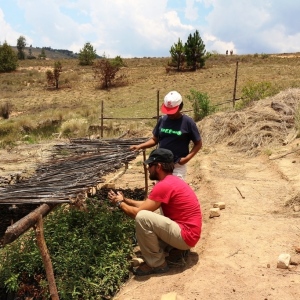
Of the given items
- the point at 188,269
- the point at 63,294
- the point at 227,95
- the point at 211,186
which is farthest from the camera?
the point at 227,95

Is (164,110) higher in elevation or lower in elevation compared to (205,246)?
higher

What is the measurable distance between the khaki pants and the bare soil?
265mm

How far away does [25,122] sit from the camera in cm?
1639

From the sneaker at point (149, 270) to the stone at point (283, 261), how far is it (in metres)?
1.10

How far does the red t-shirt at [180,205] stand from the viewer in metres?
3.65

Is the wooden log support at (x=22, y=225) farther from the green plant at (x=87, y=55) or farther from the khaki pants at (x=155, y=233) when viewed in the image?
the green plant at (x=87, y=55)

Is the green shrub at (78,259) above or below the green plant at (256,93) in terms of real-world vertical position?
below

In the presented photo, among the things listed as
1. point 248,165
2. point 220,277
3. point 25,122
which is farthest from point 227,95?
point 220,277

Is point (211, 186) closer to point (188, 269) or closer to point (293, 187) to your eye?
point (293, 187)

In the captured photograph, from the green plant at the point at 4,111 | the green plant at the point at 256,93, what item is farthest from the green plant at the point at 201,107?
the green plant at the point at 4,111

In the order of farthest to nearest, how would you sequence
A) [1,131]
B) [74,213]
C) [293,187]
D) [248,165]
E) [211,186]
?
[1,131] → [248,165] → [211,186] → [293,187] → [74,213]

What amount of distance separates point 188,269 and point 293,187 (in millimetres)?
3107

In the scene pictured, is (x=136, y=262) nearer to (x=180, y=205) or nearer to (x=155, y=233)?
(x=155, y=233)

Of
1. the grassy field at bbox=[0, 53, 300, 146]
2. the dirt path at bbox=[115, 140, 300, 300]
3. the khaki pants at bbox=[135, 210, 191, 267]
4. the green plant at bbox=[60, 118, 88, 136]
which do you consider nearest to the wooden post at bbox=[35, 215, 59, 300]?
the dirt path at bbox=[115, 140, 300, 300]
